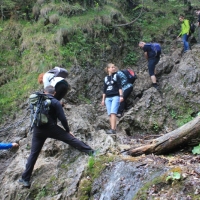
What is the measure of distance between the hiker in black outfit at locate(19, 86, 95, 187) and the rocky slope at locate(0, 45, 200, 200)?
246 millimetres

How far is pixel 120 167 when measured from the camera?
5.04m


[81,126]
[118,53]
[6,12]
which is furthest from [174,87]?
[6,12]

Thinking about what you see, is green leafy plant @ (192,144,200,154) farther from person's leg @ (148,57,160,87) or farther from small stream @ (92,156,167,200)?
person's leg @ (148,57,160,87)

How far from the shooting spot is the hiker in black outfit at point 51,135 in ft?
19.0

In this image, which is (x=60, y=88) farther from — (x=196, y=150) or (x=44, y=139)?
(x=196, y=150)

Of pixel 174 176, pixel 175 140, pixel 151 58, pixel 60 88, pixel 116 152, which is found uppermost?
pixel 60 88

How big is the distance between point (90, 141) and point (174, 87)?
5124 millimetres

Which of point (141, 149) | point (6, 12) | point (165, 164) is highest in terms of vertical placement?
point (6, 12)

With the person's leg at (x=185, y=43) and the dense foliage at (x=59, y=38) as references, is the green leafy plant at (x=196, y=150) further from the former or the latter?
the person's leg at (x=185, y=43)

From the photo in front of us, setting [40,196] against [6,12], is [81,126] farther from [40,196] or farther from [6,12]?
[6,12]

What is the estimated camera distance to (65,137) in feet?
19.4

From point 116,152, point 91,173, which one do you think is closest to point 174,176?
point 91,173

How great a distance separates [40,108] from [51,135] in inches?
25.3

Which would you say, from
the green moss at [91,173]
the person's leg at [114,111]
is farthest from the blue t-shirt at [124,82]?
the green moss at [91,173]
